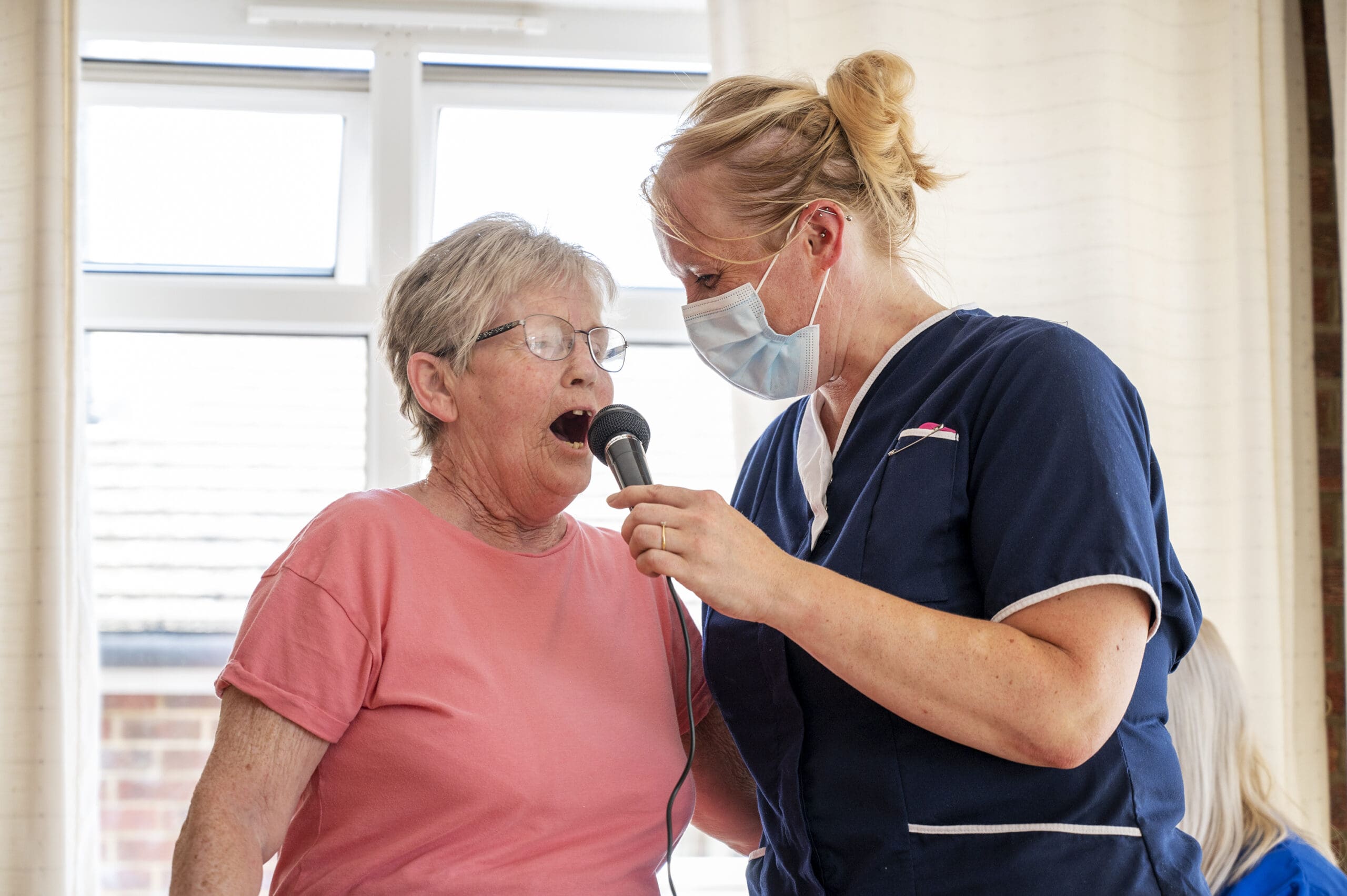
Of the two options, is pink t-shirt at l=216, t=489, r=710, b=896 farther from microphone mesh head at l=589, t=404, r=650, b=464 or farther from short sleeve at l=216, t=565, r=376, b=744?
microphone mesh head at l=589, t=404, r=650, b=464

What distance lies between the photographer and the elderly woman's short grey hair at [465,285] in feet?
5.06

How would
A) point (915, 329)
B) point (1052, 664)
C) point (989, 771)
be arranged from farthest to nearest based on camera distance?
point (915, 329) < point (989, 771) < point (1052, 664)

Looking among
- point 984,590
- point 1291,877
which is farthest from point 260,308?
point 1291,877

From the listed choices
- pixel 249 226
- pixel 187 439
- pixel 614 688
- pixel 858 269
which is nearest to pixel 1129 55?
pixel 858 269

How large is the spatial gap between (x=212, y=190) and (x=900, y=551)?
7.48ft

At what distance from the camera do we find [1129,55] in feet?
8.50

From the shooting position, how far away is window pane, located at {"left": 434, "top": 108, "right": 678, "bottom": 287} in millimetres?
2889

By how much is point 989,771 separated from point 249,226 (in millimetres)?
2356

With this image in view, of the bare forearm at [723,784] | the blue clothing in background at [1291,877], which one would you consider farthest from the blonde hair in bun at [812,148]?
the blue clothing in background at [1291,877]

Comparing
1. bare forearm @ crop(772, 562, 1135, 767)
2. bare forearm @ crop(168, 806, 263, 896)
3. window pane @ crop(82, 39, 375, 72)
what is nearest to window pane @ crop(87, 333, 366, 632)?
window pane @ crop(82, 39, 375, 72)

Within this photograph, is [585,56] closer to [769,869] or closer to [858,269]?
[858,269]

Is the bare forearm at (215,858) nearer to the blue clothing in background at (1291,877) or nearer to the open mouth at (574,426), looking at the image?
the open mouth at (574,426)

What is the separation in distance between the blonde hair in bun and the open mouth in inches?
11.5

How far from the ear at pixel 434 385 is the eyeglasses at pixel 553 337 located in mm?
77
